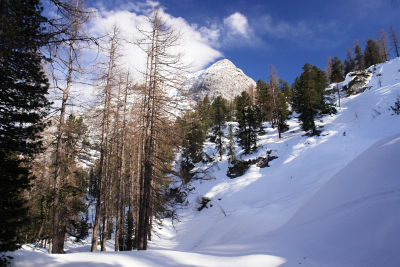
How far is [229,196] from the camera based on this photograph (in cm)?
2028

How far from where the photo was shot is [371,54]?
53562 mm

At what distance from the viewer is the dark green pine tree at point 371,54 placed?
52500 millimetres

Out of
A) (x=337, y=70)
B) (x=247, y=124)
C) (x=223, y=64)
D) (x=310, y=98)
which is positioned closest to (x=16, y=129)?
(x=247, y=124)

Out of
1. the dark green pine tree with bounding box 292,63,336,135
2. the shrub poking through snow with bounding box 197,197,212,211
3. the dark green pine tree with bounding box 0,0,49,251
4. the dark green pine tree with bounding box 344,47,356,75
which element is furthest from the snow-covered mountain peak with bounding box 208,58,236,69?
the dark green pine tree with bounding box 0,0,49,251

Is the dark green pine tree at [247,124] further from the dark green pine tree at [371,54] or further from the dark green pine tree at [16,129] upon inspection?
the dark green pine tree at [371,54]

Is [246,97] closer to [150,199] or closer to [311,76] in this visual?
[311,76]

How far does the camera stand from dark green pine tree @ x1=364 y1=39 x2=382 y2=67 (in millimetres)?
52500

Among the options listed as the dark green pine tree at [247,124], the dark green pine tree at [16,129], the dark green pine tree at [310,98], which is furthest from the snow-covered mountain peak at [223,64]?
the dark green pine tree at [16,129]

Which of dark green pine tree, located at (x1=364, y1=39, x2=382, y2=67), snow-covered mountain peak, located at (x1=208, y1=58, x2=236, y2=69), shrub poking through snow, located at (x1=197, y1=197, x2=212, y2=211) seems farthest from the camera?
snow-covered mountain peak, located at (x1=208, y1=58, x2=236, y2=69)

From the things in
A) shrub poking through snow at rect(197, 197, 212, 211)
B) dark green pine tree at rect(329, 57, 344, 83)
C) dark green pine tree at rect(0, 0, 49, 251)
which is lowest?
shrub poking through snow at rect(197, 197, 212, 211)

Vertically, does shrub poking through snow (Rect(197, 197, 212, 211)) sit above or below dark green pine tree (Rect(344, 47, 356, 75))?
below

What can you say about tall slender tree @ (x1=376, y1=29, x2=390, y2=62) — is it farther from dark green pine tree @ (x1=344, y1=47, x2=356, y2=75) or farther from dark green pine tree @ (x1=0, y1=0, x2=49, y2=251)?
dark green pine tree @ (x1=0, y1=0, x2=49, y2=251)

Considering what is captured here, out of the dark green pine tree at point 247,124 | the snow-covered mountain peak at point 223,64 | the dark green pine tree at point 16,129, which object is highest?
the snow-covered mountain peak at point 223,64

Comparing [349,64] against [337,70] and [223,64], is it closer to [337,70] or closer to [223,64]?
[337,70]
